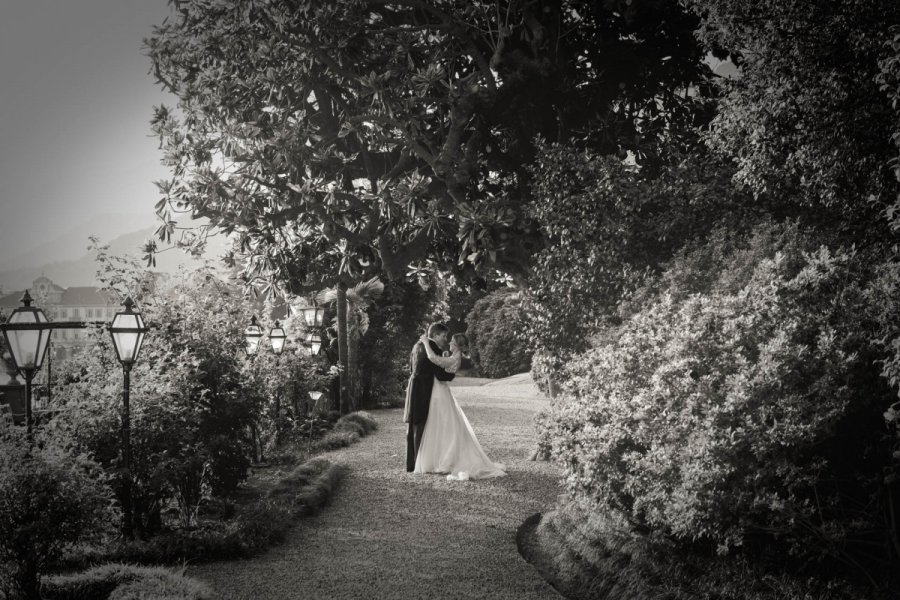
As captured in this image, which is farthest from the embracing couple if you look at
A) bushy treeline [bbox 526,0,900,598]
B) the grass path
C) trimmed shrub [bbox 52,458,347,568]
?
bushy treeline [bbox 526,0,900,598]

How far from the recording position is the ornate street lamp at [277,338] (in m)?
13.1

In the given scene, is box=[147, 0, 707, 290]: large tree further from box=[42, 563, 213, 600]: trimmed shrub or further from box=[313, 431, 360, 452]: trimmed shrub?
box=[42, 563, 213, 600]: trimmed shrub

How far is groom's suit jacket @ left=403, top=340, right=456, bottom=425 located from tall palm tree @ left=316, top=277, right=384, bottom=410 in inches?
402

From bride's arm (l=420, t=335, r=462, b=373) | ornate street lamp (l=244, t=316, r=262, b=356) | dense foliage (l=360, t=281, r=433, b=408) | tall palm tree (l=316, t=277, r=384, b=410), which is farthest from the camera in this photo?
dense foliage (l=360, t=281, r=433, b=408)

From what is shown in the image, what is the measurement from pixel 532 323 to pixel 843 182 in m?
4.67

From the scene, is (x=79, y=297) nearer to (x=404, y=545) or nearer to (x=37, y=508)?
(x=404, y=545)

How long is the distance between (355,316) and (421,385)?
12.8 metres

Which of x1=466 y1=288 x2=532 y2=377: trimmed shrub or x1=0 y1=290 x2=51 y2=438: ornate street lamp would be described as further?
x1=466 y1=288 x2=532 y2=377: trimmed shrub

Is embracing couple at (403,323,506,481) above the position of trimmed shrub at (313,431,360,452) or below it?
above

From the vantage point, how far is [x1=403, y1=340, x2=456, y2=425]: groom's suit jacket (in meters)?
10.5

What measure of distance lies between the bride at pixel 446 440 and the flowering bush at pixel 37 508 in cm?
578

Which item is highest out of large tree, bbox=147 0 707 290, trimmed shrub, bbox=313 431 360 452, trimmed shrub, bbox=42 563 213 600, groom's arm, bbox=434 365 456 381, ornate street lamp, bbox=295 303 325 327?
large tree, bbox=147 0 707 290

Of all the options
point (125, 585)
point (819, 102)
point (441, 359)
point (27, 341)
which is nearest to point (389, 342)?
point (441, 359)

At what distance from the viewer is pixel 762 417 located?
4.73 meters
